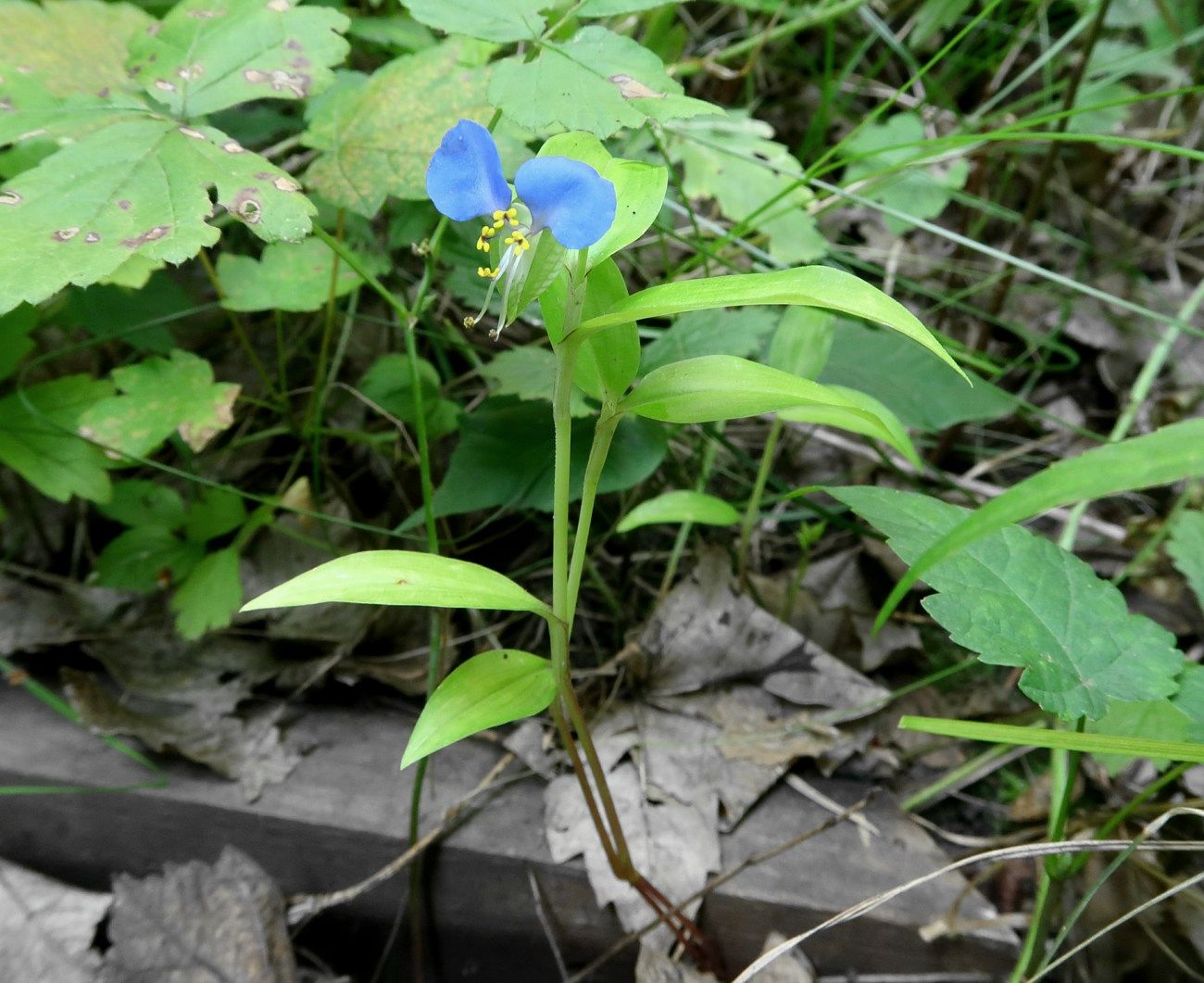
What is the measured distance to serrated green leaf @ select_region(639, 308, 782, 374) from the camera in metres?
1.16

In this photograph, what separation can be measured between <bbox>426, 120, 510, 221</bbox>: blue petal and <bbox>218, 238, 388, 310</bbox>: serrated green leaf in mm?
649

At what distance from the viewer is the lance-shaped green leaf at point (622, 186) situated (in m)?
→ 0.64

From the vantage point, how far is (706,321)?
119 cm

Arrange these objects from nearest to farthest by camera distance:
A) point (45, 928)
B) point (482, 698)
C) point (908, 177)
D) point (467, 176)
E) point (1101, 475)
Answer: point (1101, 475) < point (467, 176) < point (482, 698) < point (45, 928) < point (908, 177)

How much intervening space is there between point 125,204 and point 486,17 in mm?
400

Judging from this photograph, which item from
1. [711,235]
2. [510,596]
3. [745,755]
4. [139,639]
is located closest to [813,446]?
[711,235]

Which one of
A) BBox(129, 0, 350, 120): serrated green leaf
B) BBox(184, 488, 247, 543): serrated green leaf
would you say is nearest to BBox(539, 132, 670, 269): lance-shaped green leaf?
BBox(129, 0, 350, 120): serrated green leaf

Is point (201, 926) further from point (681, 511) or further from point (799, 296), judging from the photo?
point (799, 296)

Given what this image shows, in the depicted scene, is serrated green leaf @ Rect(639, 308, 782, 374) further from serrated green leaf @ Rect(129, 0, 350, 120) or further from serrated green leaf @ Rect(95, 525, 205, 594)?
serrated green leaf @ Rect(95, 525, 205, 594)

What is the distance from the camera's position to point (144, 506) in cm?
125

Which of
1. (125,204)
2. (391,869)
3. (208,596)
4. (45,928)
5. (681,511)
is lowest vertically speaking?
(45,928)

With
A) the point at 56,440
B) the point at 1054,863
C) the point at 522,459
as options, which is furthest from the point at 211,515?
the point at 1054,863

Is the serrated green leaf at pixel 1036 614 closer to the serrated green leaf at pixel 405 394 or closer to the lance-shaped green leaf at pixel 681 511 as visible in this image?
the lance-shaped green leaf at pixel 681 511

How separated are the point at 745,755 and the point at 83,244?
3.03 feet
